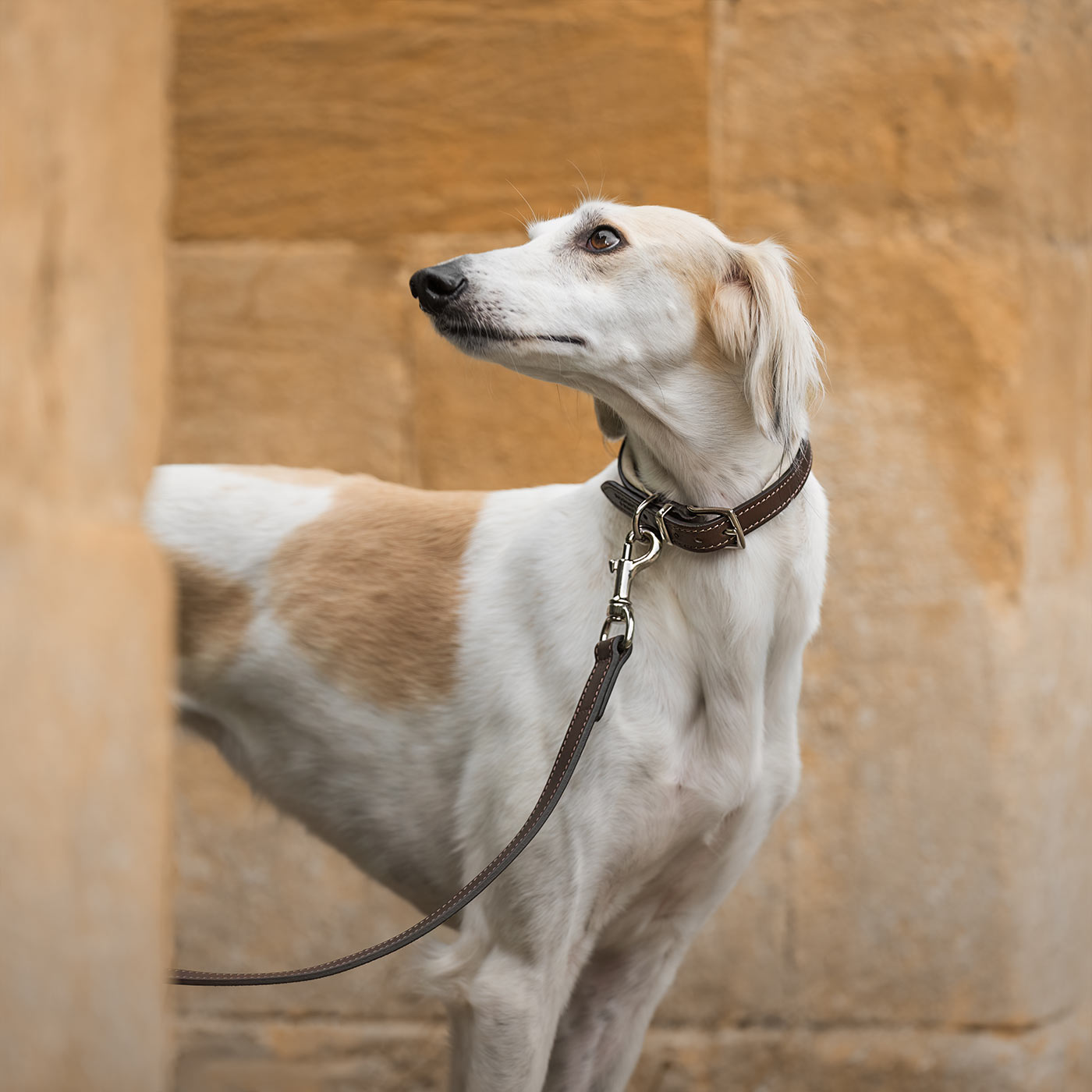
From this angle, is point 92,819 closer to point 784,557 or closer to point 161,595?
point 161,595

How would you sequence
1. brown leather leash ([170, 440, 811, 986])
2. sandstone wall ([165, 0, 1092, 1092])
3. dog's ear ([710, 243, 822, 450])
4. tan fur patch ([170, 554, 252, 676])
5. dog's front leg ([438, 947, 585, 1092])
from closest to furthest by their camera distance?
brown leather leash ([170, 440, 811, 986]) < dog's ear ([710, 243, 822, 450]) < dog's front leg ([438, 947, 585, 1092]) < tan fur patch ([170, 554, 252, 676]) < sandstone wall ([165, 0, 1092, 1092])

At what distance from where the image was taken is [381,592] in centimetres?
238

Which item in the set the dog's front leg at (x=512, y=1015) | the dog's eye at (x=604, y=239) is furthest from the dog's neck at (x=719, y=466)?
the dog's front leg at (x=512, y=1015)

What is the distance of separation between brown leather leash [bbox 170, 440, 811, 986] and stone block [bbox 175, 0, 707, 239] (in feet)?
3.86

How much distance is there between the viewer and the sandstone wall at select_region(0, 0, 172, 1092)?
79 centimetres

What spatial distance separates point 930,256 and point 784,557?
1.32 metres

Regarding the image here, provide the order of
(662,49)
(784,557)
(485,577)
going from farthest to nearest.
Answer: (662,49), (485,577), (784,557)

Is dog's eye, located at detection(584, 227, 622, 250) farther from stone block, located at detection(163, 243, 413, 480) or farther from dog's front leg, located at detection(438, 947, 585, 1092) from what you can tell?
dog's front leg, located at detection(438, 947, 585, 1092)

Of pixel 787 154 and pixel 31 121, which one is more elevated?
pixel 31 121

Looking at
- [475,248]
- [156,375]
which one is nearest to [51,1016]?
[156,375]

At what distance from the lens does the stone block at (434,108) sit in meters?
2.98

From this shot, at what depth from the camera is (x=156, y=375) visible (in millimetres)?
1030

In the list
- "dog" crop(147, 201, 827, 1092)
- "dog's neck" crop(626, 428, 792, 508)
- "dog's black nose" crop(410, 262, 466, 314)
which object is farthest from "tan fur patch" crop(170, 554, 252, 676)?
"dog's neck" crop(626, 428, 792, 508)

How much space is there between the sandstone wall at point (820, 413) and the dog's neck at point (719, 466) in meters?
1.01
